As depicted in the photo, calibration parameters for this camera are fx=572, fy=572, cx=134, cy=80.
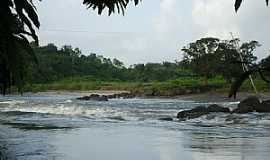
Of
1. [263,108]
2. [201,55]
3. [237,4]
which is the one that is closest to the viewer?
[237,4]

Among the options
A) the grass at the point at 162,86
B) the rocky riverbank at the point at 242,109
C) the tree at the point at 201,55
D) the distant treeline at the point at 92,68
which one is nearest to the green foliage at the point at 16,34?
Answer: the rocky riverbank at the point at 242,109

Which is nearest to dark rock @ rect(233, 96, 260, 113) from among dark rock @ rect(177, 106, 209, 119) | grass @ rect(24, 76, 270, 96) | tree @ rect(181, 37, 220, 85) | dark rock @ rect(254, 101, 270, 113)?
dark rock @ rect(254, 101, 270, 113)

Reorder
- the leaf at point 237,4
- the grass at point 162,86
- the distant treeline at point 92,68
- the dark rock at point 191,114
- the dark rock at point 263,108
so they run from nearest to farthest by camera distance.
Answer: the leaf at point 237,4 → the dark rock at point 191,114 → the dark rock at point 263,108 → the grass at point 162,86 → the distant treeline at point 92,68

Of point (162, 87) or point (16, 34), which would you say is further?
point (162, 87)

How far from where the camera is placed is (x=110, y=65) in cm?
12250

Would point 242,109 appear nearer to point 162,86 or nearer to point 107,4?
point 107,4

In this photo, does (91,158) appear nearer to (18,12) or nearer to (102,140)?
(102,140)

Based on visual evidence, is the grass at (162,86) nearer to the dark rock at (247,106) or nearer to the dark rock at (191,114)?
the dark rock at (247,106)

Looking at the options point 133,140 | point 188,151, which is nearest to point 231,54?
point 188,151

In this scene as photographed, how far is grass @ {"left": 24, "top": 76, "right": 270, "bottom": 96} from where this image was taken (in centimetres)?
6800

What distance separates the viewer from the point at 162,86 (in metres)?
79.1

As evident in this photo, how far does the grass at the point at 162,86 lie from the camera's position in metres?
68.0

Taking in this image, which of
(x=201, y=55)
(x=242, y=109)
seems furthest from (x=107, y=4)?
(x=201, y=55)

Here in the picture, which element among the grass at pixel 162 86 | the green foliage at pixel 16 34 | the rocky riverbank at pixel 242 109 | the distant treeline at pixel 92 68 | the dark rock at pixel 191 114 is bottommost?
the dark rock at pixel 191 114
